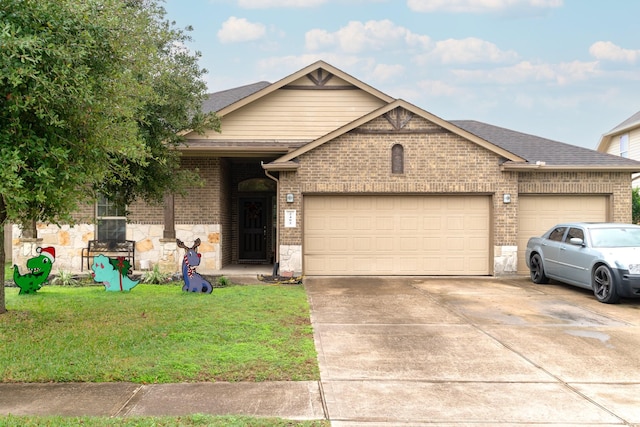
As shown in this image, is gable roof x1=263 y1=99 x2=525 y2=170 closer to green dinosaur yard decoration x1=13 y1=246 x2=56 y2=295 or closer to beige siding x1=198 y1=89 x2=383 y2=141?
beige siding x1=198 y1=89 x2=383 y2=141

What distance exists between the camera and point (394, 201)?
13.6 meters

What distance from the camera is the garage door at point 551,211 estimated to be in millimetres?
14055

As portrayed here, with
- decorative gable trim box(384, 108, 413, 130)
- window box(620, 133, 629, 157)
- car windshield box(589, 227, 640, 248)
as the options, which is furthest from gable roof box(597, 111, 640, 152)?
decorative gable trim box(384, 108, 413, 130)

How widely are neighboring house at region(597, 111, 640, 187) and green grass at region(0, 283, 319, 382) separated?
24.1 meters

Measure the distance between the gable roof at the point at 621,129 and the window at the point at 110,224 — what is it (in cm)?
2504

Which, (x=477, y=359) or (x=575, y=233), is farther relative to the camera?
(x=575, y=233)

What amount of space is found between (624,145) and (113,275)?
27604mm

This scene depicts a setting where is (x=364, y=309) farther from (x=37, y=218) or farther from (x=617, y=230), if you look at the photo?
(x=617, y=230)

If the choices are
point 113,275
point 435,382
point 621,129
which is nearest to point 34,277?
point 113,275

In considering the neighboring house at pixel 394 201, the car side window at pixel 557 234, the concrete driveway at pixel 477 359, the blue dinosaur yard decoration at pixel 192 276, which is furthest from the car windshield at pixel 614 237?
the blue dinosaur yard decoration at pixel 192 276

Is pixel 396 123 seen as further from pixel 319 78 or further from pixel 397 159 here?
pixel 319 78

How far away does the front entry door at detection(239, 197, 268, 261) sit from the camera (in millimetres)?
17266

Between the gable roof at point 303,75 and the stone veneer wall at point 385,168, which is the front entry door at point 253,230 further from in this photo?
the stone veneer wall at point 385,168

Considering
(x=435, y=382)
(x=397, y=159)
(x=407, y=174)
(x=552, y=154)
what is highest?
(x=552, y=154)
